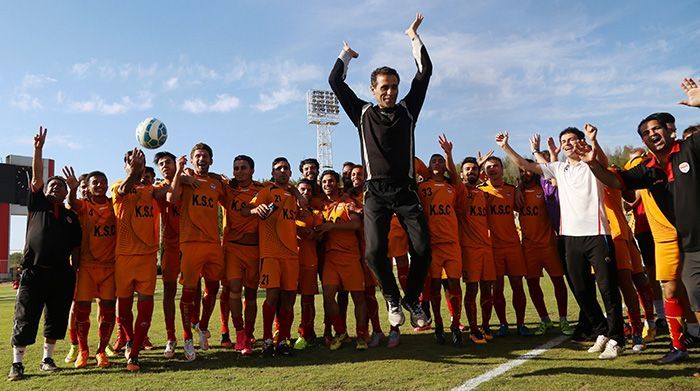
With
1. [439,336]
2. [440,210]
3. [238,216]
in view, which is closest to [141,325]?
[238,216]

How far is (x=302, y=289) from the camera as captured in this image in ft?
26.4

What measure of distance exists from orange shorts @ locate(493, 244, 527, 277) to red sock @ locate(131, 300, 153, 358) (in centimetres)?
514

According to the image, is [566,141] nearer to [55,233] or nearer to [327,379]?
[327,379]

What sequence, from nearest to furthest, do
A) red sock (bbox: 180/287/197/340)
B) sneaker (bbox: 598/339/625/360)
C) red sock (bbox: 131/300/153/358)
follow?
sneaker (bbox: 598/339/625/360) < red sock (bbox: 131/300/153/358) < red sock (bbox: 180/287/197/340)

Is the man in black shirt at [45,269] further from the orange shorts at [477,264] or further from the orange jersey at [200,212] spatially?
the orange shorts at [477,264]

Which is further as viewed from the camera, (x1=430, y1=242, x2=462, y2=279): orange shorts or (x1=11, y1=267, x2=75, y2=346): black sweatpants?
(x1=430, y1=242, x2=462, y2=279): orange shorts

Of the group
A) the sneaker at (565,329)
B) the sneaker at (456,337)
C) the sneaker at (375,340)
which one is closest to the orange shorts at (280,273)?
the sneaker at (375,340)

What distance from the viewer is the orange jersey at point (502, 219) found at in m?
8.20

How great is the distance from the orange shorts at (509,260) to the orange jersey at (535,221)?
23cm

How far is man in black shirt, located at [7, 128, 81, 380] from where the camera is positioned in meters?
6.57

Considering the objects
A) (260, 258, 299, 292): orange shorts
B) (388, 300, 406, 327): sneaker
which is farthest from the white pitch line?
(260, 258, 299, 292): orange shorts

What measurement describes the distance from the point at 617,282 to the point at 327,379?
3.83 metres

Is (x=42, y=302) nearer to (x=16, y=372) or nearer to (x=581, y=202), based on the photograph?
(x=16, y=372)

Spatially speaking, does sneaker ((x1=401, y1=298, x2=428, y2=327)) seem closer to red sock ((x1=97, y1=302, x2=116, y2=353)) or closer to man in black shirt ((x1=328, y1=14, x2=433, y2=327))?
man in black shirt ((x1=328, y1=14, x2=433, y2=327))
